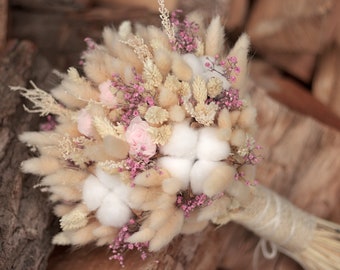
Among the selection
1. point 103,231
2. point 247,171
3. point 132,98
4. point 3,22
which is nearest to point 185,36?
point 132,98

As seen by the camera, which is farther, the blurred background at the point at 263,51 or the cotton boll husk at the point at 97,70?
the blurred background at the point at 263,51

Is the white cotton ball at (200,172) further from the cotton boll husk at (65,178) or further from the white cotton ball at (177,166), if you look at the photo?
the cotton boll husk at (65,178)

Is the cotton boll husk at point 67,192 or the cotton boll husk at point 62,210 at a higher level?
the cotton boll husk at point 67,192

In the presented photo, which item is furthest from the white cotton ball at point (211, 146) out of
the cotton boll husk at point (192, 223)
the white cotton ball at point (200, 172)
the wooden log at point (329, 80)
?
the wooden log at point (329, 80)

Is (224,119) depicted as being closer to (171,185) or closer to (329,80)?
(171,185)

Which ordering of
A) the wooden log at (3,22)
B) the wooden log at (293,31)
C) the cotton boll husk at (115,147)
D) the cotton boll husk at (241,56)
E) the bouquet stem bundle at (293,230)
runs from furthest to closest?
the wooden log at (293,31) < the wooden log at (3,22) < the bouquet stem bundle at (293,230) < the cotton boll husk at (241,56) < the cotton boll husk at (115,147)

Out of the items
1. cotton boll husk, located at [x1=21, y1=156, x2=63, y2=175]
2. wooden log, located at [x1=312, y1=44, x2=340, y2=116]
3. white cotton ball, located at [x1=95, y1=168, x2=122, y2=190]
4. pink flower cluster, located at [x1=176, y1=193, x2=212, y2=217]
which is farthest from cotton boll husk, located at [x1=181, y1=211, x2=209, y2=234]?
wooden log, located at [x1=312, y1=44, x2=340, y2=116]

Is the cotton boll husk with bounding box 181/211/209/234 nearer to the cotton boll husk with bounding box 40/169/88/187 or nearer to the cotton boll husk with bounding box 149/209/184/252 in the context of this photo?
the cotton boll husk with bounding box 149/209/184/252

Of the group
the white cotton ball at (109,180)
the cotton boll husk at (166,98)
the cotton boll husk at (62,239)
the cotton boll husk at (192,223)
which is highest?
the cotton boll husk at (166,98)
